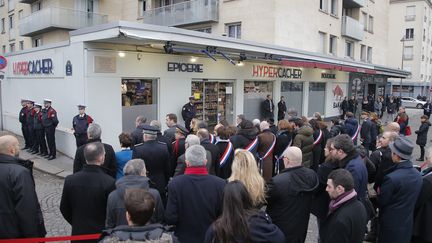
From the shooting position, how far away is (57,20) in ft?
85.4

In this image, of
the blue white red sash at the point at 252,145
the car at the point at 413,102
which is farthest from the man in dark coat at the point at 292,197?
the car at the point at 413,102

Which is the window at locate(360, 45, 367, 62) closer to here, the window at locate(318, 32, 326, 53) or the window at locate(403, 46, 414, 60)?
the window at locate(318, 32, 326, 53)

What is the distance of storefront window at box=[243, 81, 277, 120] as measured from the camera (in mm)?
15445

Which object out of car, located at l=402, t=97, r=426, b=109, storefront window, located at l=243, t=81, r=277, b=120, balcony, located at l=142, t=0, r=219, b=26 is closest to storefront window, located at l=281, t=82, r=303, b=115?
storefront window, located at l=243, t=81, r=277, b=120

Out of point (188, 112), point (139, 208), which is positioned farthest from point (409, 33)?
point (139, 208)

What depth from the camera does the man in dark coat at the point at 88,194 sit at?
11.7 feet

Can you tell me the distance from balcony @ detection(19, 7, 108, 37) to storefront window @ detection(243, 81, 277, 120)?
17997mm

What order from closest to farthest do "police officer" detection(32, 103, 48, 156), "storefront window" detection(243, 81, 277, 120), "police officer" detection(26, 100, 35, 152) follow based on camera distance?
1. "police officer" detection(32, 103, 48, 156)
2. "police officer" detection(26, 100, 35, 152)
3. "storefront window" detection(243, 81, 277, 120)

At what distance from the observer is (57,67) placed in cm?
1113

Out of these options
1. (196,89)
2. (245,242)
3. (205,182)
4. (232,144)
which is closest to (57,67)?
(196,89)

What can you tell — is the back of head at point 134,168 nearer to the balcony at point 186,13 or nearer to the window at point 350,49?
the balcony at point 186,13

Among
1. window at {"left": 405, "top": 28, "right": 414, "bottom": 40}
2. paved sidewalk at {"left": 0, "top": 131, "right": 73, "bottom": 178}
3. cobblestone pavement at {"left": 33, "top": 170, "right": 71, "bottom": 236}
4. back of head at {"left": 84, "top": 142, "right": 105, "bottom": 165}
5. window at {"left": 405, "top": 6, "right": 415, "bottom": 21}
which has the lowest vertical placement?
cobblestone pavement at {"left": 33, "top": 170, "right": 71, "bottom": 236}

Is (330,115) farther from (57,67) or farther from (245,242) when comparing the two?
(245,242)

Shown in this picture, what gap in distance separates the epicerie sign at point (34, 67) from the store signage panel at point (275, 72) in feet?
27.1
